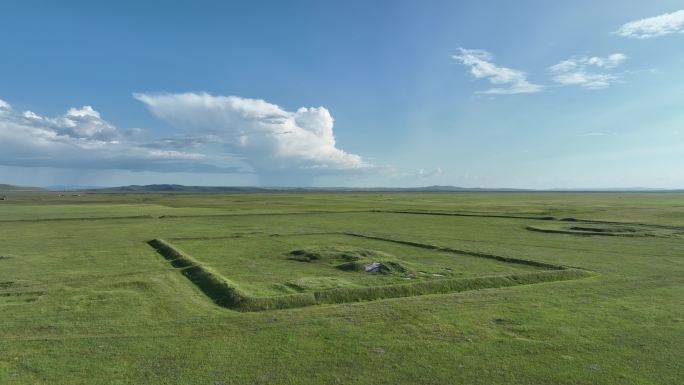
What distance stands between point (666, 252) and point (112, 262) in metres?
41.6

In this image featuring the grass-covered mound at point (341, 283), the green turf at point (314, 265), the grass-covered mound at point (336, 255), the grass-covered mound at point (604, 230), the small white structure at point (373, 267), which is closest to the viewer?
the grass-covered mound at point (341, 283)

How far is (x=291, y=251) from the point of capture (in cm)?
3391

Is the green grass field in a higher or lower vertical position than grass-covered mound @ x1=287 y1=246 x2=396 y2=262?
lower

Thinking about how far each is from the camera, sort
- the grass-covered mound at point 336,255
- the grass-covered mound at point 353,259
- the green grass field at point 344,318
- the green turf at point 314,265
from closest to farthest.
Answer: the green grass field at point 344,318
the green turf at point 314,265
the grass-covered mound at point 353,259
the grass-covered mound at point 336,255

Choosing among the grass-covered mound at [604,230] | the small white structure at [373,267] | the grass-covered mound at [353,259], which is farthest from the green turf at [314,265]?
the grass-covered mound at [604,230]

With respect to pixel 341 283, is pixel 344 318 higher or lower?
lower

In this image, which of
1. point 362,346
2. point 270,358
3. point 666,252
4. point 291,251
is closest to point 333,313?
point 362,346

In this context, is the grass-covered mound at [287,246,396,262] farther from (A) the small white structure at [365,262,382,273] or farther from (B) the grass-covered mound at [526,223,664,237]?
(B) the grass-covered mound at [526,223,664,237]

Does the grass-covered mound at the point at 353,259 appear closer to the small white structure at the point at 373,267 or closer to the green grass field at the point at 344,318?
the small white structure at the point at 373,267

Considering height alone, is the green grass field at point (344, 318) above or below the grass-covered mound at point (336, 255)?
below

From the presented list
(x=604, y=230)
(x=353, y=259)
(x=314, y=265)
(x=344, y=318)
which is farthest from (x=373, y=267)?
(x=604, y=230)

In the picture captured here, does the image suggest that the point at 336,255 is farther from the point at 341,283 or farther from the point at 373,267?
the point at 341,283

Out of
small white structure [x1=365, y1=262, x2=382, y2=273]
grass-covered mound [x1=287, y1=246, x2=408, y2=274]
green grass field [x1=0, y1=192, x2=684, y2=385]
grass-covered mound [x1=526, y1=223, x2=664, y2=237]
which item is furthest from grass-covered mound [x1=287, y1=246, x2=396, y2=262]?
grass-covered mound [x1=526, y1=223, x2=664, y2=237]

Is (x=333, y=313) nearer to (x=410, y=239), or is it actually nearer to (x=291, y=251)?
(x=291, y=251)
